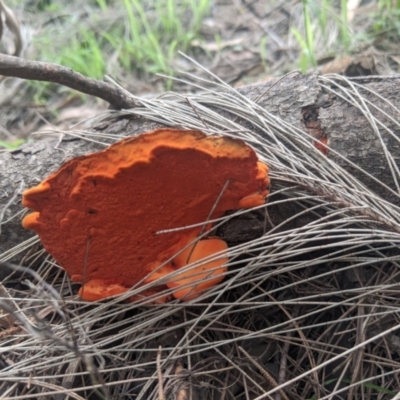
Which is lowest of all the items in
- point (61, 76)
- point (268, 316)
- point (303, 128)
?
point (268, 316)

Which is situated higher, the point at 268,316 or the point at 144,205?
the point at 144,205

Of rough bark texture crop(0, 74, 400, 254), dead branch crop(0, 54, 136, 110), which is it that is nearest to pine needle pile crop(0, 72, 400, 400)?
rough bark texture crop(0, 74, 400, 254)

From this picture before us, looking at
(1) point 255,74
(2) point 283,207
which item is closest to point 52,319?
(2) point 283,207

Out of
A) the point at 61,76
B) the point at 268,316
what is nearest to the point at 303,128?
the point at 268,316

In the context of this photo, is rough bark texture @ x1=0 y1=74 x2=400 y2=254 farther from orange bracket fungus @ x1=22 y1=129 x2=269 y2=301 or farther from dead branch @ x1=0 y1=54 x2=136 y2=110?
orange bracket fungus @ x1=22 y1=129 x2=269 y2=301

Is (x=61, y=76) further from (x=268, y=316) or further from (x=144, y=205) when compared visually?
(x=268, y=316)

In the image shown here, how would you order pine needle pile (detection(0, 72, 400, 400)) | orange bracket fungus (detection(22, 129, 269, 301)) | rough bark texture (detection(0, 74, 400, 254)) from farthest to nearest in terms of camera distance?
rough bark texture (detection(0, 74, 400, 254))
pine needle pile (detection(0, 72, 400, 400))
orange bracket fungus (detection(22, 129, 269, 301))

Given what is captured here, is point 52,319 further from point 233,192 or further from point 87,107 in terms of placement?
point 87,107

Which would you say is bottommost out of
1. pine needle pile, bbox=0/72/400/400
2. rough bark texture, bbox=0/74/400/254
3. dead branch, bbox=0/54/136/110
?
pine needle pile, bbox=0/72/400/400
